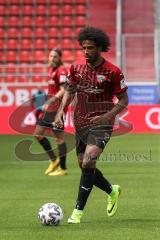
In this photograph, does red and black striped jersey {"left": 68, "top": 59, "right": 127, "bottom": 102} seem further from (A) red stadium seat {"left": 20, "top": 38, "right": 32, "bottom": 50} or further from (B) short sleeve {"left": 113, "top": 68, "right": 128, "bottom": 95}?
(A) red stadium seat {"left": 20, "top": 38, "right": 32, "bottom": 50}

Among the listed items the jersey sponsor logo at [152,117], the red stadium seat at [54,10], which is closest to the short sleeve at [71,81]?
the jersey sponsor logo at [152,117]

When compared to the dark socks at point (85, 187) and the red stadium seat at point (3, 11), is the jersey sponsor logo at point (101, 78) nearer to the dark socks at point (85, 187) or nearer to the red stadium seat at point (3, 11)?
the dark socks at point (85, 187)

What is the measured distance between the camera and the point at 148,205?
901 cm

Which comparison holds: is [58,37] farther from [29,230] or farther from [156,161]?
[29,230]

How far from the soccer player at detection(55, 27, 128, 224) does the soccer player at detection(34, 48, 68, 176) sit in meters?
4.29

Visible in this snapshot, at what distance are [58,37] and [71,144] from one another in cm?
1562

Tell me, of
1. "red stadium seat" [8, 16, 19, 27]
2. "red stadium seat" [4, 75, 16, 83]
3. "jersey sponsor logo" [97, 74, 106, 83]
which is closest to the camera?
"jersey sponsor logo" [97, 74, 106, 83]

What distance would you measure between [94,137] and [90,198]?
2209mm

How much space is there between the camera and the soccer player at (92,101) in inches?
301

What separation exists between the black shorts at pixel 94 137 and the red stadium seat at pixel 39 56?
21327mm

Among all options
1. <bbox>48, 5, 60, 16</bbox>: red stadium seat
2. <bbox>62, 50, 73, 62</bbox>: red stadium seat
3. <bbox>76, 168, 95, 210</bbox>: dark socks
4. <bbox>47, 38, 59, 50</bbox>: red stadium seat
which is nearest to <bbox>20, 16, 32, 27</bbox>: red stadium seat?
<bbox>48, 5, 60, 16</bbox>: red stadium seat

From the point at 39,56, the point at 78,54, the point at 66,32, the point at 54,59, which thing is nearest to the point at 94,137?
the point at 54,59

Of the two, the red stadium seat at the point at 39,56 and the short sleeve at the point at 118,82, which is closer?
the short sleeve at the point at 118,82

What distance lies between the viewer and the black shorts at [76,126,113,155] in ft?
25.6
